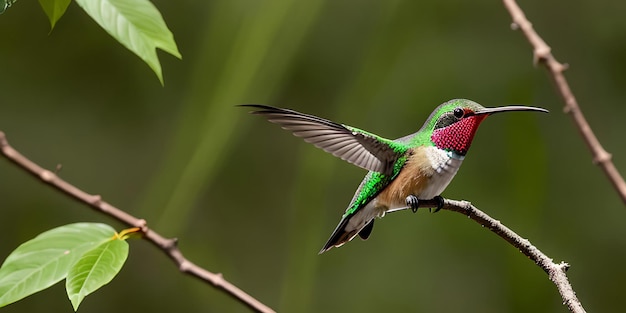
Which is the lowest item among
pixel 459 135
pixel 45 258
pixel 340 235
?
pixel 45 258

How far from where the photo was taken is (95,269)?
0.53m

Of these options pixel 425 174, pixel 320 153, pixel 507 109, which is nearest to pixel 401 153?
pixel 425 174

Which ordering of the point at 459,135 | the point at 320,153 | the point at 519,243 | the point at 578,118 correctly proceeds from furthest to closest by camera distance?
the point at 320,153, the point at 459,135, the point at 519,243, the point at 578,118

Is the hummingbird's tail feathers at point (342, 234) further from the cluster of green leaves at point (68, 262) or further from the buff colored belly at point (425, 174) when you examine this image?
the cluster of green leaves at point (68, 262)

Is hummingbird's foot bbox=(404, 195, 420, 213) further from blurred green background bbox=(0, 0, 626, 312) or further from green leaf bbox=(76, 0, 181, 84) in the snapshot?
blurred green background bbox=(0, 0, 626, 312)

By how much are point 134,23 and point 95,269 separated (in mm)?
172

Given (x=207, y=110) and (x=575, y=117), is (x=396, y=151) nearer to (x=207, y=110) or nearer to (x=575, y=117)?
(x=575, y=117)

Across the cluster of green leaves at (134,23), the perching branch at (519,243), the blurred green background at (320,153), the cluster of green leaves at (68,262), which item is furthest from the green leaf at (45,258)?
the blurred green background at (320,153)

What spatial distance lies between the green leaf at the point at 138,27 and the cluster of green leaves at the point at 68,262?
137 mm

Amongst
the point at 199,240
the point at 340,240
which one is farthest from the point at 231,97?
the point at 340,240

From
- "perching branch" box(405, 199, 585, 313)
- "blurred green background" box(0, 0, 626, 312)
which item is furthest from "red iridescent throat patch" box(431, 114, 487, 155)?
"blurred green background" box(0, 0, 626, 312)

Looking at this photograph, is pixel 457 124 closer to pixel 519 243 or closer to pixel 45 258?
pixel 519 243

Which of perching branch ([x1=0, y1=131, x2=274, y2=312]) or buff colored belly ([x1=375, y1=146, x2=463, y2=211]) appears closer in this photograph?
perching branch ([x1=0, y1=131, x2=274, y2=312])

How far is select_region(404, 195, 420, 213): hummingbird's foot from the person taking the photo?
2.03 ft
